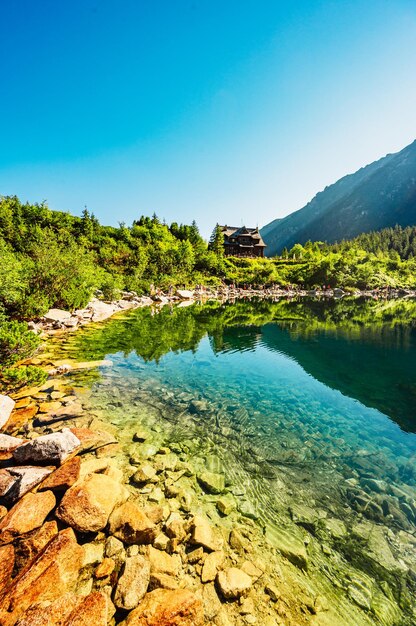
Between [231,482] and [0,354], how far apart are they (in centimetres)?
921

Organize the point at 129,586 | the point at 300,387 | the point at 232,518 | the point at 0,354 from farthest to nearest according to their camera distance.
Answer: the point at 300,387 < the point at 0,354 < the point at 232,518 < the point at 129,586

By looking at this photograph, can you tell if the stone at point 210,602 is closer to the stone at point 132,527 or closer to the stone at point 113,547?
the stone at point 132,527

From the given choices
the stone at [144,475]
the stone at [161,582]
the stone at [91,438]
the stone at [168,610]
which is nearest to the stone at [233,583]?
the stone at [168,610]

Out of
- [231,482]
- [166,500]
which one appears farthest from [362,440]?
[166,500]

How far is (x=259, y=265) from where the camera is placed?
242ft

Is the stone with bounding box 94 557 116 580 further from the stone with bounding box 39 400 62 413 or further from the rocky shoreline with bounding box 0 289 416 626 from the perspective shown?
the stone with bounding box 39 400 62 413

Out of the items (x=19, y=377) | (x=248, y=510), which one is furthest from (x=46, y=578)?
(x=19, y=377)

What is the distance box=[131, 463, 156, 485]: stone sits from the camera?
5.92 metres

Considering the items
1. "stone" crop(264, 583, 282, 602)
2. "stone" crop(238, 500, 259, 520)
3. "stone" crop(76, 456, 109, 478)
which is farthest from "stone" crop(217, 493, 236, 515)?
"stone" crop(76, 456, 109, 478)

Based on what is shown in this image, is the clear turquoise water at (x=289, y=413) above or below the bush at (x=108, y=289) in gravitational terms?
below

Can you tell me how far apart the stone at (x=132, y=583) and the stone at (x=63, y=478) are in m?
1.81

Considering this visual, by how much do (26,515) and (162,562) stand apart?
237 cm

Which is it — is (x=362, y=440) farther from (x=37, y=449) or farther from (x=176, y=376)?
(x=37, y=449)

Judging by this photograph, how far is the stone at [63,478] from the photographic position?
4949 mm
